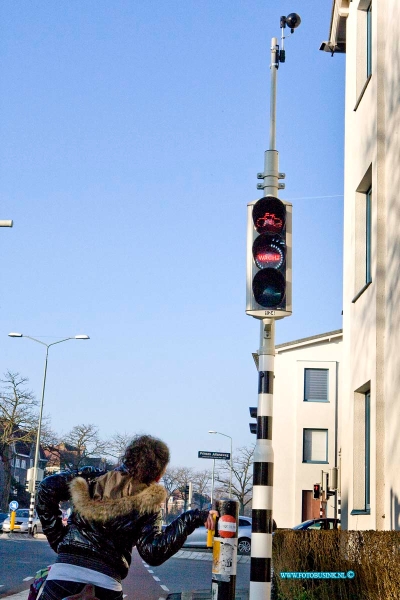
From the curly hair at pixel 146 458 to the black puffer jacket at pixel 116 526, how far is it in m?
0.04

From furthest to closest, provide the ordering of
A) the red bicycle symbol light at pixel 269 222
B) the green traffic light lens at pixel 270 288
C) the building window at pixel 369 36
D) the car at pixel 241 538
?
the car at pixel 241 538, the building window at pixel 369 36, the red bicycle symbol light at pixel 269 222, the green traffic light lens at pixel 270 288

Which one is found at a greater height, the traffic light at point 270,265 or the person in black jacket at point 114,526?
the traffic light at point 270,265

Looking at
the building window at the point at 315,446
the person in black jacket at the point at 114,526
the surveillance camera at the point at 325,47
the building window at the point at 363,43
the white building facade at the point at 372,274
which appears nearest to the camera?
the person in black jacket at the point at 114,526

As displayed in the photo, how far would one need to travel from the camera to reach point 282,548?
35.0ft

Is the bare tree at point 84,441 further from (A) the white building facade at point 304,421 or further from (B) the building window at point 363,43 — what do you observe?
(B) the building window at point 363,43

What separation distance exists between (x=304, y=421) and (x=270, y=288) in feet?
130

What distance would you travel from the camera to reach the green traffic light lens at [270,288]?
7.98m

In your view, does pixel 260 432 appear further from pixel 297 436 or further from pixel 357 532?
pixel 297 436

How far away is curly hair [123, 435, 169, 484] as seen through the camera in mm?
4234

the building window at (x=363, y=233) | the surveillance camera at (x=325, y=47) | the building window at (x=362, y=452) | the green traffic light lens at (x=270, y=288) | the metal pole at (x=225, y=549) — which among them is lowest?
the metal pole at (x=225, y=549)

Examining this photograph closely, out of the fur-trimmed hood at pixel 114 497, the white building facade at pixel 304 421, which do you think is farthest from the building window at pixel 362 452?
the white building facade at pixel 304 421

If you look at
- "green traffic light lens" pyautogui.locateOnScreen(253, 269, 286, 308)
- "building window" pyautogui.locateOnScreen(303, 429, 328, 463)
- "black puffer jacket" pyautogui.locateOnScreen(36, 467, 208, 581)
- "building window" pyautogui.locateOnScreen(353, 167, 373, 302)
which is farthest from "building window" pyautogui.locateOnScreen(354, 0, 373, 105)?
"building window" pyautogui.locateOnScreen(303, 429, 328, 463)

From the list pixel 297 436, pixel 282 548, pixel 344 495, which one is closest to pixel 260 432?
pixel 282 548

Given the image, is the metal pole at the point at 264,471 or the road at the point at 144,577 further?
the road at the point at 144,577
